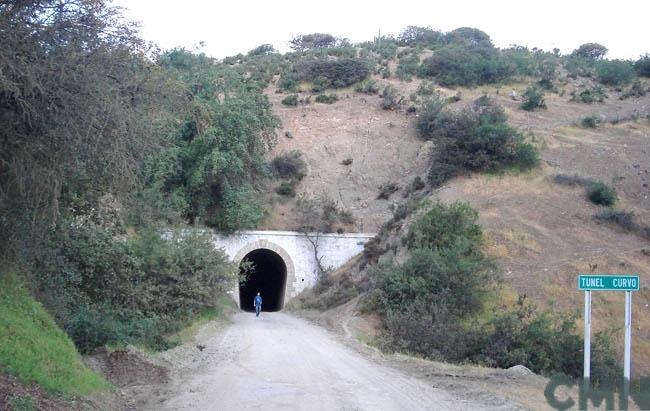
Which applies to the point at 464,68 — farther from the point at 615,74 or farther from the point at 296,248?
the point at 296,248

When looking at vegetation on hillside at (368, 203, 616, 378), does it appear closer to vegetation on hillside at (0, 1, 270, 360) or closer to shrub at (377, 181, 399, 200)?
vegetation on hillside at (0, 1, 270, 360)

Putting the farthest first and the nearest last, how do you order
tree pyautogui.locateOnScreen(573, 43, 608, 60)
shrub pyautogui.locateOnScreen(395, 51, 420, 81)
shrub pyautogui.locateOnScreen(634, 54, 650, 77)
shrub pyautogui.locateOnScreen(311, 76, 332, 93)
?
tree pyautogui.locateOnScreen(573, 43, 608, 60) < shrub pyautogui.locateOnScreen(634, 54, 650, 77) < shrub pyautogui.locateOnScreen(395, 51, 420, 81) < shrub pyautogui.locateOnScreen(311, 76, 332, 93)

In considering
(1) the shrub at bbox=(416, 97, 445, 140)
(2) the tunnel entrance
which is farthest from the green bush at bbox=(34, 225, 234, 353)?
(1) the shrub at bbox=(416, 97, 445, 140)

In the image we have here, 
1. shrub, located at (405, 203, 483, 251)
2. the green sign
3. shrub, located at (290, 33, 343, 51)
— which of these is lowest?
the green sign

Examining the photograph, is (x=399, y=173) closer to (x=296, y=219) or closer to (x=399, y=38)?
(x=296, y=219)

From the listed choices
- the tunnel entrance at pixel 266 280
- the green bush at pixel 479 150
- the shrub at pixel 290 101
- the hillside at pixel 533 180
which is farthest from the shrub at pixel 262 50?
the green bush at pixel 479 150

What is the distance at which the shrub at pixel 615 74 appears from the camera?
7062 centimetres

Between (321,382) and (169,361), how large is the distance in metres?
4.24

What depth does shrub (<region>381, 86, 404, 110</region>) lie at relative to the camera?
2328 inches

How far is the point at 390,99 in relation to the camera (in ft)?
195

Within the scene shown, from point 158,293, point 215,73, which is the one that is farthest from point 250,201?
point 158,293

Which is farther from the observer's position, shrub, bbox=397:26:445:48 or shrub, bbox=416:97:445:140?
shrub, bbox=397:26:445:48

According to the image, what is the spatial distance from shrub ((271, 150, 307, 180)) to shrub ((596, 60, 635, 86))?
125 ft

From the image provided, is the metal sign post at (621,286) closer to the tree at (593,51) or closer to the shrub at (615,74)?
the shrub at (615,74)
